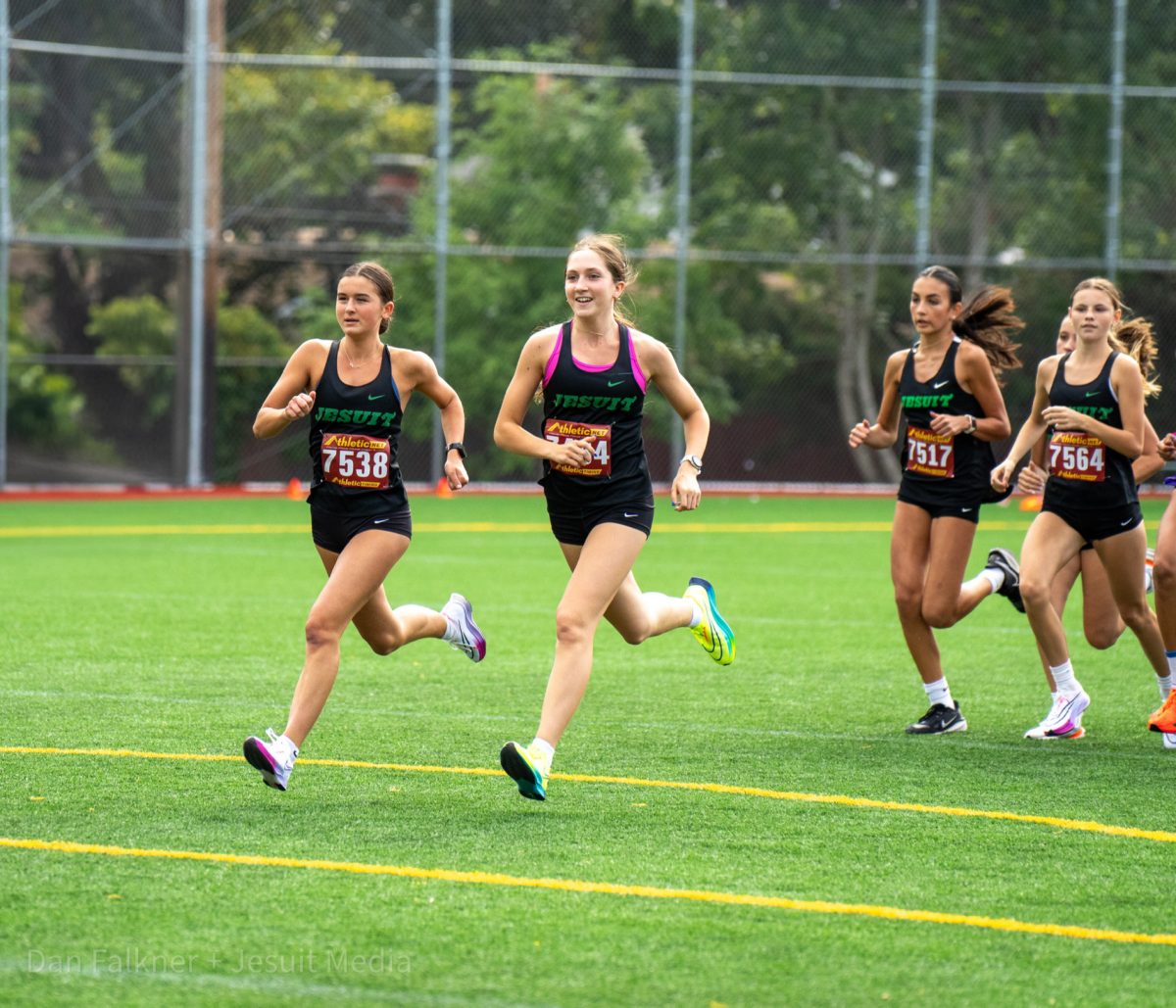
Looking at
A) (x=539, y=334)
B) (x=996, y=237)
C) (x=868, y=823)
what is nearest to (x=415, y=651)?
(x=539, y=334)

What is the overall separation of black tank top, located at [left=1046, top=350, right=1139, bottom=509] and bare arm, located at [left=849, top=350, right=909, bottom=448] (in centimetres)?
77

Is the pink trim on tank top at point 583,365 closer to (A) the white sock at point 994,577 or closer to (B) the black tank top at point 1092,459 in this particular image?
(B) the black tank top at point 1092,459

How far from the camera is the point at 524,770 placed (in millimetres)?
6398

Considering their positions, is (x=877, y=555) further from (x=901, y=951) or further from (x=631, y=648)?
(x=901, y=951)

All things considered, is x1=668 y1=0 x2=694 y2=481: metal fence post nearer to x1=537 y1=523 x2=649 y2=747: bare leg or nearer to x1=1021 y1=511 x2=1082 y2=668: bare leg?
x1=1021 y1=511 x2=1082 y2=668: bare leg

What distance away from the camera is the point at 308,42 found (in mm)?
26266

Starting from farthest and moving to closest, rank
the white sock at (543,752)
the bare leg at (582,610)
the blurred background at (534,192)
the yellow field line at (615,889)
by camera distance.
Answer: the blurred background at (534,192) < the bare leg at (582,610) < the white sock at (543,752) < the yellow field line at (615,889)

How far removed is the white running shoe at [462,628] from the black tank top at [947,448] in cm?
220

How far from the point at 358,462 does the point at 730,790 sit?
75.2 inches

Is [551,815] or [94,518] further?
[94,518]

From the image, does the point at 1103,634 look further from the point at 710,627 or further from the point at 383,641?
the point at 383,641

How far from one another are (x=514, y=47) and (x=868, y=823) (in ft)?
73.5

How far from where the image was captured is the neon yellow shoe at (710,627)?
8617mm

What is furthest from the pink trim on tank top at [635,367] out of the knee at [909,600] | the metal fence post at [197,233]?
the metal fence post at [197,233]
